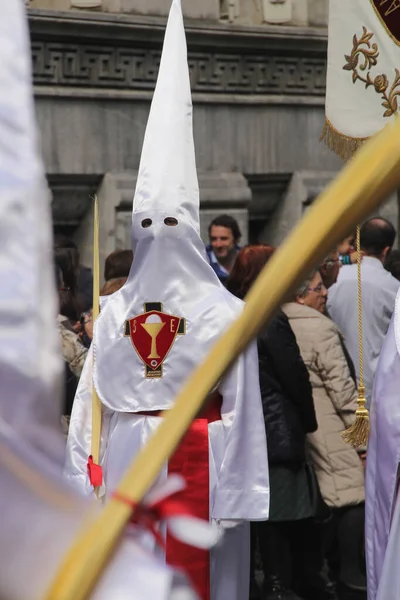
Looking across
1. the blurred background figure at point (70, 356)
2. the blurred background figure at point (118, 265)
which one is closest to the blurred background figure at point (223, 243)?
the blurred background figure at point (118, 265)

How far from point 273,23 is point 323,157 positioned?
1.29 metres

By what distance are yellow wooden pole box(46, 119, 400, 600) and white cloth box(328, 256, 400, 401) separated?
17.2 feet

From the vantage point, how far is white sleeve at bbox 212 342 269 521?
15.9 feet

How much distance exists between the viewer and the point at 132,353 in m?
4.96

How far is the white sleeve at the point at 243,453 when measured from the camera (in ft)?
15.9

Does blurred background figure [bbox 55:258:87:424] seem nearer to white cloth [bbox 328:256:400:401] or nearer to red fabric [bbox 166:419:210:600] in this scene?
red fabric [bbox 166:419:210:600]

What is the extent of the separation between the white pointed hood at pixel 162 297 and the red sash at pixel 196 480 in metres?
0.15

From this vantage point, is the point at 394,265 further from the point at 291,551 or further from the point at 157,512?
the point at 157,512

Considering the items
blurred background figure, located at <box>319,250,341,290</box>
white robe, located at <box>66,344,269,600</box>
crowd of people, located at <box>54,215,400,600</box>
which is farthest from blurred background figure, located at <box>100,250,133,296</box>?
blurred background figure, located at <box>319,250,341,290</box>

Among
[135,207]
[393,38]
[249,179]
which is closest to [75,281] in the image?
[135,207]

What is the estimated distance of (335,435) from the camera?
20.5ft

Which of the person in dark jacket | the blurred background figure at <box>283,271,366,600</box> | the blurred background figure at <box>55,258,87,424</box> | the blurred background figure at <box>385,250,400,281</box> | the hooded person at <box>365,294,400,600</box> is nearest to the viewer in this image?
the hooded person at <box>365,294,400,600</box>

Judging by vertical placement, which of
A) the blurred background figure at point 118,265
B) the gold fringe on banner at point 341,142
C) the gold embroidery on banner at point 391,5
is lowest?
the blurred background figure at point 118,265

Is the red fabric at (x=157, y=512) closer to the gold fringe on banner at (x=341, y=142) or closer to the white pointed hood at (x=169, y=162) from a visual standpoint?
the white pointed hood at (x=169, y=162)
